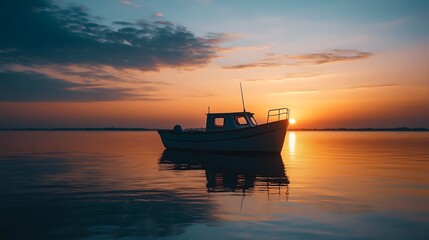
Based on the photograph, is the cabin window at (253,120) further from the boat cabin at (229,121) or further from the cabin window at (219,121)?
the cabin window at (219,121)

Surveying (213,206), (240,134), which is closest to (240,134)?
(240,134)

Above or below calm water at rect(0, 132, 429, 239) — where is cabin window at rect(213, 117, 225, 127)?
above

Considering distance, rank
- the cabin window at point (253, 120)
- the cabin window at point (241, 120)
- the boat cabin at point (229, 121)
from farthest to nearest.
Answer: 1. the cabin window at point (253, 120)
2. the cabin window at point (241, 120)
3. the boat cabin at point (229, 121)

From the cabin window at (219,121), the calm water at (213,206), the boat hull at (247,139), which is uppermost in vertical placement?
the cabin window at (219,121)

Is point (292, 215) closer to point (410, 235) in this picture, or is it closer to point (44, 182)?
point (410, 235)

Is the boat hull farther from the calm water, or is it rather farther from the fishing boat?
the calm water

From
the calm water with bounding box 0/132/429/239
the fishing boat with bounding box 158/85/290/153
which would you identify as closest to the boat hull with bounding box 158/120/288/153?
the fishing boat with bounding box 158/85/290/153

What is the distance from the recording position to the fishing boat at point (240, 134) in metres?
27.0

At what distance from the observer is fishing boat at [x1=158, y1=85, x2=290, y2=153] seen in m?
27.0

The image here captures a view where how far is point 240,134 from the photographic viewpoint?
27969mm

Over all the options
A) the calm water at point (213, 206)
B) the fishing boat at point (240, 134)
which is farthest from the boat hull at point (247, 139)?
the calm water at point (213, 206)

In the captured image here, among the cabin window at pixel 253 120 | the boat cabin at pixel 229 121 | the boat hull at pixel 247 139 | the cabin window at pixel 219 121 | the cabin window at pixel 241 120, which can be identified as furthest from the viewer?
the cabin window at pixel 219 121

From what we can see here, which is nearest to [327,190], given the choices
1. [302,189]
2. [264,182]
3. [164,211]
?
[302,189]

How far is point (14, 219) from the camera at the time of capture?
358 inches
